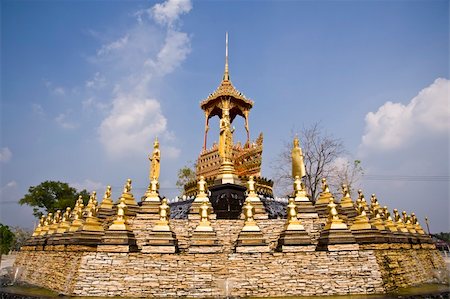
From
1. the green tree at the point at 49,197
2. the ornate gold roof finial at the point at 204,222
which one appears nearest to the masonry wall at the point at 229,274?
the ornate gold roof finial at the point at 204,222

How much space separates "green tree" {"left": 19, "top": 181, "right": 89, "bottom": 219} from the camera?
148 feet

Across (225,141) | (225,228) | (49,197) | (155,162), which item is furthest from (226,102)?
(49,197)

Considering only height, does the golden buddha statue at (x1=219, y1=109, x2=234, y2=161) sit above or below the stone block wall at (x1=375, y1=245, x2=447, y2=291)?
above

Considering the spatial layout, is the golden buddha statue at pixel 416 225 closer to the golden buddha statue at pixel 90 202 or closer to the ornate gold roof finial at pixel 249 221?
the ornate gold roof finial at pixel 249 221

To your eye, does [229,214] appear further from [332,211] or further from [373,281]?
[373,281]

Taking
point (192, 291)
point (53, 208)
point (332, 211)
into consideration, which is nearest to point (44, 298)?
point (192, 291)

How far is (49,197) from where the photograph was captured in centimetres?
4622

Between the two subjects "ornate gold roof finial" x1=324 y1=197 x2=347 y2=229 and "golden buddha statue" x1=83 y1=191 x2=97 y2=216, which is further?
"golden buddha statue" x1=83 y1=191 x2=97 y2=216

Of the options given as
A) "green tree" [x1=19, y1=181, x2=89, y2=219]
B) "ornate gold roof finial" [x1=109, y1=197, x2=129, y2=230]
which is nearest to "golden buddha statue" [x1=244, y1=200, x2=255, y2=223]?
"ornate gold roof finial" [x1=109, y1=197, x2=129, y2=230]

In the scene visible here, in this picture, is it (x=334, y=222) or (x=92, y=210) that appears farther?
(x=92, y=210)

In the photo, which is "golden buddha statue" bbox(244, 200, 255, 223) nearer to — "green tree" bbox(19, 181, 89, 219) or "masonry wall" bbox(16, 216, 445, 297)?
"masonry wall" bbox(16, 216, 445, 297)

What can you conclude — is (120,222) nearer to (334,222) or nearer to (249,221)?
(249,221)

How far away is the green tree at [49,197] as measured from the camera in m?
45.0

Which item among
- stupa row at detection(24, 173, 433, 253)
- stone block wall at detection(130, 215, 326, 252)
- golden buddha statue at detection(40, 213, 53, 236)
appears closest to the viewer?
stupa row at detection(24, 173, 433, 253)
